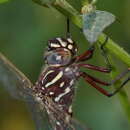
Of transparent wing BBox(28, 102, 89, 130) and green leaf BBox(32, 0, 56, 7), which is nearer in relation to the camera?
green leaf BBox(32, 0, 56, 7)

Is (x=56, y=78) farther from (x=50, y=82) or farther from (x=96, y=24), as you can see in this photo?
(x=96, y=24)

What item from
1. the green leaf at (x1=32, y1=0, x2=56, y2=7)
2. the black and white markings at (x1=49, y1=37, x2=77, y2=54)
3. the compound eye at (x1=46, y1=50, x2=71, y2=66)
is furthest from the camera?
the compound eye at (x1=46, y1=50, x2=71, y2=66)

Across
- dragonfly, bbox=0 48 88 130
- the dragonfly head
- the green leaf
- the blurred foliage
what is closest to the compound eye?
the dragonfly head

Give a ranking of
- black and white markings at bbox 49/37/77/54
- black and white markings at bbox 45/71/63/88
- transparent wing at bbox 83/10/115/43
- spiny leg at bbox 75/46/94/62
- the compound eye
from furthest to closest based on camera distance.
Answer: black and white markings at bbox 45/71/63/88, the compound eye, black and white markings at bbox 49/37/77/54, spiny leg at bbox 75/46/94/62, transparent wing at bbox 83/10/115/43

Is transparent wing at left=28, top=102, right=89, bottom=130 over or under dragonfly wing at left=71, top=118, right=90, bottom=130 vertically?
over

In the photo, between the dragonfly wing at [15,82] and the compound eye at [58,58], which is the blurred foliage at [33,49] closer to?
the compound eye at [58,58]

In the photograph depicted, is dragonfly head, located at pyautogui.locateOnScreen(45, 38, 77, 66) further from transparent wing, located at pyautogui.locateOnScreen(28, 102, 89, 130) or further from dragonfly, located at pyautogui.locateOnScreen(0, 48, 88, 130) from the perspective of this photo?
transparent wing, located at pyautogui.locateOnScreen(28, 102, 89, 130)

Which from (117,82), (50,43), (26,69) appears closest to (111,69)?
(117,82)

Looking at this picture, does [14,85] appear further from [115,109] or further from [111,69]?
[115,109]
